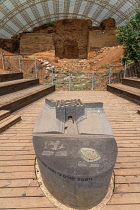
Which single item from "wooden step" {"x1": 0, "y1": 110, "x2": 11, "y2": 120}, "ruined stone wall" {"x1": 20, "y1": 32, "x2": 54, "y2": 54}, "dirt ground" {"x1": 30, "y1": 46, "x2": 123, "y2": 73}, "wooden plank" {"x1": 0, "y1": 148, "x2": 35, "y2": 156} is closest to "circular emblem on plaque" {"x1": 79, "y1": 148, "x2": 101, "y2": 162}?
"wooden plank" {"x1": 0, "y1": 148, "x2": 35, "y2": 156}

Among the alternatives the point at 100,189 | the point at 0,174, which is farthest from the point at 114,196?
the point at 0,174

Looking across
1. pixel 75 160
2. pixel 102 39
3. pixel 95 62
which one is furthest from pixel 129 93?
pixel 102 39

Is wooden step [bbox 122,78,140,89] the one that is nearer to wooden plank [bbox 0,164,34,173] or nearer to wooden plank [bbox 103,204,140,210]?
wooden plank [bbox 103,204,140,210]

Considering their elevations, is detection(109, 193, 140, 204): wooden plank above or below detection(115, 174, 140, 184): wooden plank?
below

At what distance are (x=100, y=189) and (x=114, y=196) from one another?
0.43 m

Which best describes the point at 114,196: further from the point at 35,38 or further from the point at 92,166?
the point at 35,38

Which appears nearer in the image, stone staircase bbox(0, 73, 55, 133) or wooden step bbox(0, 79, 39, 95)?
stone staircase bbox(0, 73, 55, 133)

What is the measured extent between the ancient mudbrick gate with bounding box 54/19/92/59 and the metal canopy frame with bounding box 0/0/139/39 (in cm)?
184

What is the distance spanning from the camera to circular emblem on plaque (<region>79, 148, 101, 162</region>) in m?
2.01

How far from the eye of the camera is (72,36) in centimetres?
2903

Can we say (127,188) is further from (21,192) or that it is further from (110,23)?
(110,23)

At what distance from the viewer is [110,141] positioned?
8.19 ft

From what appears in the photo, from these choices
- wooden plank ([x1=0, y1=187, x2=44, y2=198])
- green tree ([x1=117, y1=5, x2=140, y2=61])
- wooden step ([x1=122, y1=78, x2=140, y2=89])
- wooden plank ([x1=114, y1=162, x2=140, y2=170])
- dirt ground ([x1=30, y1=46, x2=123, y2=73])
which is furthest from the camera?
dirt ground ([x1=30, y1=46, x2=123, y2=73])

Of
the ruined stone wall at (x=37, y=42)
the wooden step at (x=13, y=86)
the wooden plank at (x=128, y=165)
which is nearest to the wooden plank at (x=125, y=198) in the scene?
the wooden plank at (x=128, y=165)
